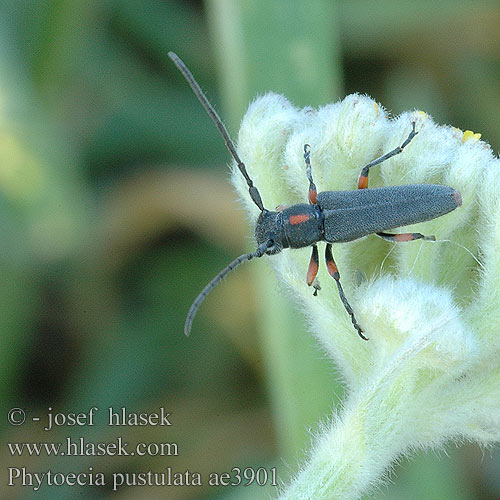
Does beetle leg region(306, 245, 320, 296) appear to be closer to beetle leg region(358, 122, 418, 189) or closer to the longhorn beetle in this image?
the longhorn beetle

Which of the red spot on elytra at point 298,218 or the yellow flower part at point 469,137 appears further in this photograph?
the red spot on elytra at point 298,218

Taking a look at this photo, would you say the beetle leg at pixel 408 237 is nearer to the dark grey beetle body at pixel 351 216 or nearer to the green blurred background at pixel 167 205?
the dark grey beetle body at pixel 351 216

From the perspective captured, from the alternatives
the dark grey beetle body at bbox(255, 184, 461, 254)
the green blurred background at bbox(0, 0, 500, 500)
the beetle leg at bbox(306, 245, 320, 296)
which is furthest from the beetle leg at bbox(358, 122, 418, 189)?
the green blurred background at bbox(0, 0, 500, 500)

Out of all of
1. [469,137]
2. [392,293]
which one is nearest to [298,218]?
[469,137]

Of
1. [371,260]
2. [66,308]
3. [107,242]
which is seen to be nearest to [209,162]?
[107,242]

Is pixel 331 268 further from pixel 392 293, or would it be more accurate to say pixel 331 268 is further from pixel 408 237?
pixel 392 293

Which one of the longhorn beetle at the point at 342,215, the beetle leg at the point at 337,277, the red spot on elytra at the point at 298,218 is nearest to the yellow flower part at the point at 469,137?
the longhorn beetle at the point at 342,215

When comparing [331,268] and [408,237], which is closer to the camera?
[408,237]
